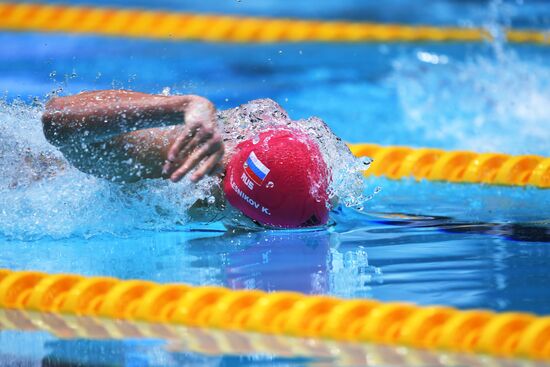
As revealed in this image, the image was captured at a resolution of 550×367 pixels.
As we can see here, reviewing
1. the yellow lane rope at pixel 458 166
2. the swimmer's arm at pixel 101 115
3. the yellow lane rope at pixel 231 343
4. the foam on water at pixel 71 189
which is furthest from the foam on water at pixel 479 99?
the yellow lane rope at pixel 231 343

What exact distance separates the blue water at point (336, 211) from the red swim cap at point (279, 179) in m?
0.13

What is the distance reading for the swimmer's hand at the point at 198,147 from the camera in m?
2.46

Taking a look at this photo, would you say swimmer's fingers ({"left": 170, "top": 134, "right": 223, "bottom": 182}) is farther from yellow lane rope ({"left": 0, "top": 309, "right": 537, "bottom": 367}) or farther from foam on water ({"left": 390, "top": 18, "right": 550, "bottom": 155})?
foam on water ({"left": 390, "top": 18, "right": 550, "bottom": 155})

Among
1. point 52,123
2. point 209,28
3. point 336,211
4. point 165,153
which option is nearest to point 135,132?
point 165,153

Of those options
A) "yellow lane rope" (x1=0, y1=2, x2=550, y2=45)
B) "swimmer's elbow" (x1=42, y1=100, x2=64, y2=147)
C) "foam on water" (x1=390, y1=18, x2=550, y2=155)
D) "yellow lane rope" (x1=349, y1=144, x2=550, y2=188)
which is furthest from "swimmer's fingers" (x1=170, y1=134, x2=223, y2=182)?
→ "yellow lane rope" (x1=0, y1=2, x2=550, y2=45)

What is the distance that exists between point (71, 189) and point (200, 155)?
0.86 metres

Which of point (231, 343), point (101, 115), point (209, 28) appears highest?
point (209, 28)

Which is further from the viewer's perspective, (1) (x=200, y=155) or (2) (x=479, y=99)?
(2) (x=479, y=99)

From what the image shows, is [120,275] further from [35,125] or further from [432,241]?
[432,241]

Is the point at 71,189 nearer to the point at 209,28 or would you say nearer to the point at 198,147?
→ the point at 198,147

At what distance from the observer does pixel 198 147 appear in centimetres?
253

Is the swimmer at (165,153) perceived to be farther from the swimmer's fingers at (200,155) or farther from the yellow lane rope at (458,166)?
the yellow lane rope at (458,166)

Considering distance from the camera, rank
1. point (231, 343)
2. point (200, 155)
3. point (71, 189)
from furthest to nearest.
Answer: point (71, 189), point (200, 155), point (231, 343)

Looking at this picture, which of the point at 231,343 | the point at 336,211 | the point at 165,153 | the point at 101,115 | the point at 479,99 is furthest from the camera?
the point at 479,99
